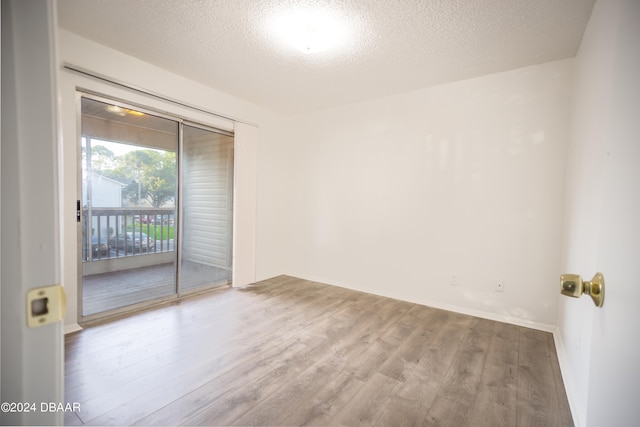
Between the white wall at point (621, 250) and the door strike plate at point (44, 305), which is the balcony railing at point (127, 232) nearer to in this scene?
the door strike plate at point (44, 305)

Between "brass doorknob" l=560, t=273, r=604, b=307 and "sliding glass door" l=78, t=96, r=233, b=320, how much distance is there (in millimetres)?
3349

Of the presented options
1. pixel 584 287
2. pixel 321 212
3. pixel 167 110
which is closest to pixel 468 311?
pixel 321 212

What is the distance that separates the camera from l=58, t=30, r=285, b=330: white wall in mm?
2379

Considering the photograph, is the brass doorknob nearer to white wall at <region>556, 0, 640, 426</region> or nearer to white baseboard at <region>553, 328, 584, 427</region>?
white wall at <region>556, 0, 640, 426</region>

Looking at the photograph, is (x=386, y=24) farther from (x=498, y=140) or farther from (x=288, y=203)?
(x=288, y=203)

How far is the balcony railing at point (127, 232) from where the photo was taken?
2.87 meters

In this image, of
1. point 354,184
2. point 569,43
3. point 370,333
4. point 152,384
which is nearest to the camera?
point 152,384

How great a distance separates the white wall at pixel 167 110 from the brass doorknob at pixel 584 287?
242 centimetres

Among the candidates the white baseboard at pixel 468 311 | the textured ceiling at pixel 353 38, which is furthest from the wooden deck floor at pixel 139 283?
the textured ceiling at pixel 353 38

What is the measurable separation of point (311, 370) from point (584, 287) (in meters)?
1.68

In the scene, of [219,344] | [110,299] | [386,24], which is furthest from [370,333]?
[110,299]

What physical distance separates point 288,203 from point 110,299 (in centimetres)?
262

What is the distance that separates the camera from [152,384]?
1777 millimetres

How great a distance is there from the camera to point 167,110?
3039 millimetres
